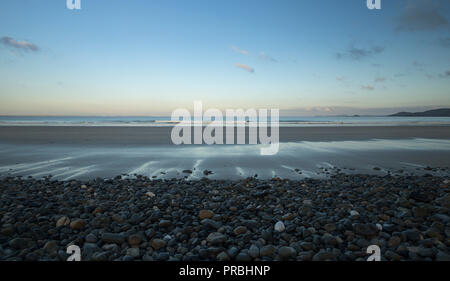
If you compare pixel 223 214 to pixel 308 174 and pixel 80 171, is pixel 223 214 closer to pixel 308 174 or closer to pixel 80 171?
pixel 308 174

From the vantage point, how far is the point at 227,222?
457cm

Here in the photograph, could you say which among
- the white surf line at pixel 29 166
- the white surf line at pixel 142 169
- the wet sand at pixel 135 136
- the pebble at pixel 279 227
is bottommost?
the pebble at pixel 279 227

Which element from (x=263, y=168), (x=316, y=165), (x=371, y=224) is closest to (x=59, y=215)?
(x=371, y=224)

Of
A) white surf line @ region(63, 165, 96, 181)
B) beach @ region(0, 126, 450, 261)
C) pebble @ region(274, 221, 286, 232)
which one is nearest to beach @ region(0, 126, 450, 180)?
white surf line @ region(63, 165, 96, 181)

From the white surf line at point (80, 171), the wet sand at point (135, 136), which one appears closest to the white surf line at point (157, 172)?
the white surf line at point (80, 171)

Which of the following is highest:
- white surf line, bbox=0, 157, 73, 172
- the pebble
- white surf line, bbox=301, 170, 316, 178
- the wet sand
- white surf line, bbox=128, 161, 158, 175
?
the wet sand

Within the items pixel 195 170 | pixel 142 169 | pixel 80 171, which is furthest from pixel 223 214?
pixel 80 171

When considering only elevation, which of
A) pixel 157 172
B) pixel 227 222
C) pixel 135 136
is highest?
pixel 135 136

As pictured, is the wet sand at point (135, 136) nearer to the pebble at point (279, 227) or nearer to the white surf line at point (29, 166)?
the white surf line at point (29, 166)

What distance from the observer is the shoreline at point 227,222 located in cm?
354

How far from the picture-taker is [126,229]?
4.26m

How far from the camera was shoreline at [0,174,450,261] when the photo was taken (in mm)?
3545

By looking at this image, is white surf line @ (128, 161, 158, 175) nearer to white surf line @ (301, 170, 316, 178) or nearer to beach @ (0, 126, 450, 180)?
beach @ (0, 126, 450, 180)

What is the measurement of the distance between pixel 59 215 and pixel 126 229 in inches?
60.1
